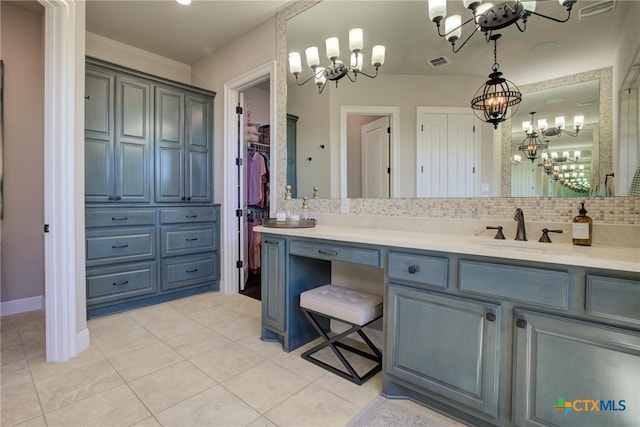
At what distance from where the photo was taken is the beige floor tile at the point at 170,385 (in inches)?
64.1

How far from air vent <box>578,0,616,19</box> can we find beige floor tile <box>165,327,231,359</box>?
2.95m

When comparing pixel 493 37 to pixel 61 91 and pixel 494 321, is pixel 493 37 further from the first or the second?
pixel 61 91

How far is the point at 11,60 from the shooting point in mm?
2814

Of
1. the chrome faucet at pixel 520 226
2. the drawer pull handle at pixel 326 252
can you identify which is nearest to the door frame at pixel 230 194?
the drawer pull handle at pixel 326 252

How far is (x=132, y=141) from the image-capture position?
3.05m

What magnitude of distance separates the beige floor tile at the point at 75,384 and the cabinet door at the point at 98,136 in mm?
1555

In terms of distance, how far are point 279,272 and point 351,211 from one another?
2.43 ft

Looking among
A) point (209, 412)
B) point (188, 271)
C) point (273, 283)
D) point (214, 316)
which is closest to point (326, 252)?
point (273, 283)

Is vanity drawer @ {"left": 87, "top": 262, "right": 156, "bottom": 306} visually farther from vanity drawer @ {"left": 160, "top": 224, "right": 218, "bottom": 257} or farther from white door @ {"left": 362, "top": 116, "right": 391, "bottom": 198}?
white door @ {"left": 362, "top": 116, "right": 391, "bottom": 198}

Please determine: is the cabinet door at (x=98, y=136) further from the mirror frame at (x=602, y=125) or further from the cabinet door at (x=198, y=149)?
the mirror frame at (x=602, y=125)

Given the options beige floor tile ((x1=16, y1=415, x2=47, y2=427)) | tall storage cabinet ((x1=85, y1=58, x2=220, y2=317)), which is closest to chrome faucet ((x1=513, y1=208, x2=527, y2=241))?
beige floor tile ((x1=16, y1=415, x2=47, y2=427))

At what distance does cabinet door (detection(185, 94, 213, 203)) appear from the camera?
11.4 ft

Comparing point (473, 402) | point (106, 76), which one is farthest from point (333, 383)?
point (106, 76)

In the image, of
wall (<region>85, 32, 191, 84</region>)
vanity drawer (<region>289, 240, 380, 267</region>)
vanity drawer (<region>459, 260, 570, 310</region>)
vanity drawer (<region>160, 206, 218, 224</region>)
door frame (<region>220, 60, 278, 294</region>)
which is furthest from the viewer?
door frame (<region>220, 60, 278, 294</region>)
